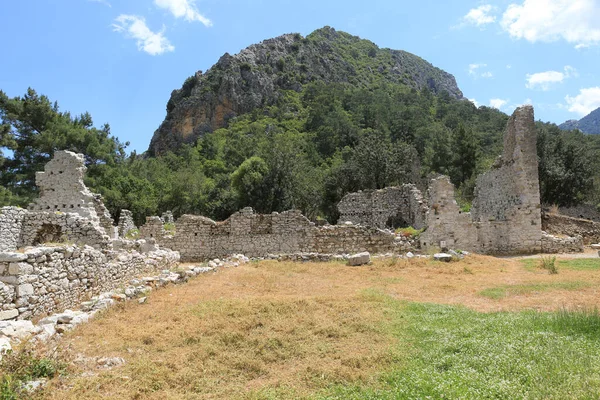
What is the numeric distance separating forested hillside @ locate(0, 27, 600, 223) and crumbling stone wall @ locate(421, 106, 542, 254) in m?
9.56

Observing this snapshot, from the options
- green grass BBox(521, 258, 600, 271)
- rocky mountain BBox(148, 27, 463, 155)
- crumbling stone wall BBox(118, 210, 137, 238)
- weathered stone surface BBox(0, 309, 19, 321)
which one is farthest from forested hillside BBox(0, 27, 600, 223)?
weathered stone surface BBox(0, 309, 19, 321)

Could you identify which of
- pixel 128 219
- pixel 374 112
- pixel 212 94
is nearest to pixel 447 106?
pixel 374 112

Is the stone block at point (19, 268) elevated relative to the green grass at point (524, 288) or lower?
elevated

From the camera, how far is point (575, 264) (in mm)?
14898

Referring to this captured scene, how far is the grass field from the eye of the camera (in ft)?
16.4

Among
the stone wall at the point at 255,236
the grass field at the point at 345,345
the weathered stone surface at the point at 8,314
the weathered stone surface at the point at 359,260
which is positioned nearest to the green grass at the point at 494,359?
the grass field at the point at 345,345

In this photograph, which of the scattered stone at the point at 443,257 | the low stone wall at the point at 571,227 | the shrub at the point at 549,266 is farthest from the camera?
the low stone wall at the point at 571,227

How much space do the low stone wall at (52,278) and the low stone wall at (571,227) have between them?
2134cm

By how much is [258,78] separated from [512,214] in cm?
9825

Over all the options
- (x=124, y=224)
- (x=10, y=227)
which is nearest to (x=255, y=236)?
(x=10, y=227)

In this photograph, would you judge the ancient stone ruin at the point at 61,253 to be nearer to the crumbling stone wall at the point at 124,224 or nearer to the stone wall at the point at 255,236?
the stone wall at the point at 255,236

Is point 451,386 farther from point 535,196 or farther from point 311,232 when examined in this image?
point 535,196

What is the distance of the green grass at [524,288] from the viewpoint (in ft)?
33.3

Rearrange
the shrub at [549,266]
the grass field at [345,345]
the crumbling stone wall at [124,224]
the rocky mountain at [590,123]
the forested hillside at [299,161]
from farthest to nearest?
the rocky mountain at [590,123] → the forested hillside at [299,161] → the crumbling stone wall at [124,224] → the shrub at [549,266] → the grass field at [345,345]
